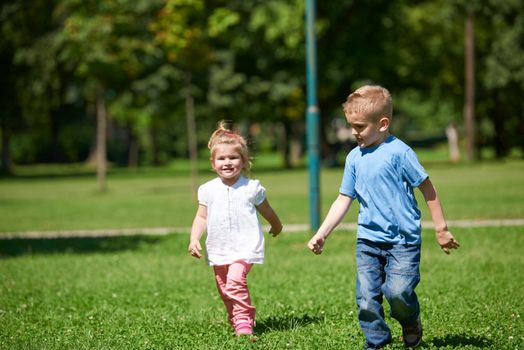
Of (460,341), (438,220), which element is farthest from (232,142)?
(460,341)

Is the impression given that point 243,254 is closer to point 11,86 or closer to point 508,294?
point 508,294

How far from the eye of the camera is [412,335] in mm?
5367

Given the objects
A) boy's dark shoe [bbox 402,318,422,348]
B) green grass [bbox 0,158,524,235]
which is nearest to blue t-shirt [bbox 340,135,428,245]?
→ boy's dark shoe [bbox 402,318,422,348]

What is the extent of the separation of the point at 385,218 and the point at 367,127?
23.0 inches

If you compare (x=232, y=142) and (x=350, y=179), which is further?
(x=232, y=142)

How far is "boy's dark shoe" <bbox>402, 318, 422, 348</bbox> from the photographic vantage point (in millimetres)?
5352

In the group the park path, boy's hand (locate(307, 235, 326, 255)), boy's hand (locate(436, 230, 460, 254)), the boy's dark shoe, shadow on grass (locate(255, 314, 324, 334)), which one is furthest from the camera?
the park path

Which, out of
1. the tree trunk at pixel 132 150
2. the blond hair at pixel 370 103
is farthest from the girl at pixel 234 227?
the tree trunk at pixel 132 150

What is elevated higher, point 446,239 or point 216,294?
point 446,239

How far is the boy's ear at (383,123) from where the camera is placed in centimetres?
515

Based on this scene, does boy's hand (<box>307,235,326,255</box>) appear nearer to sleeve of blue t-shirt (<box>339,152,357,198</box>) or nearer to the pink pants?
sleeve of blue t-shirt (<box>339,152,357,198</box>)

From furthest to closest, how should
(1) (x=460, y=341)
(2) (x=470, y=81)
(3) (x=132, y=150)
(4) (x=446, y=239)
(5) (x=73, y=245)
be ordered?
(3) (x=132, y=150)
(2) (x=470, y=81)
(5) (x=73, y=245)
(1) (x=460, y=341)
(4) (x=446, y=239)

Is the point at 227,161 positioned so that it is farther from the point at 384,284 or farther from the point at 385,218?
the point at 384,284

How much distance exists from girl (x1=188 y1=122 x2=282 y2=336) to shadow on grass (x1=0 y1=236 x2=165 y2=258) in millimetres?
6544
